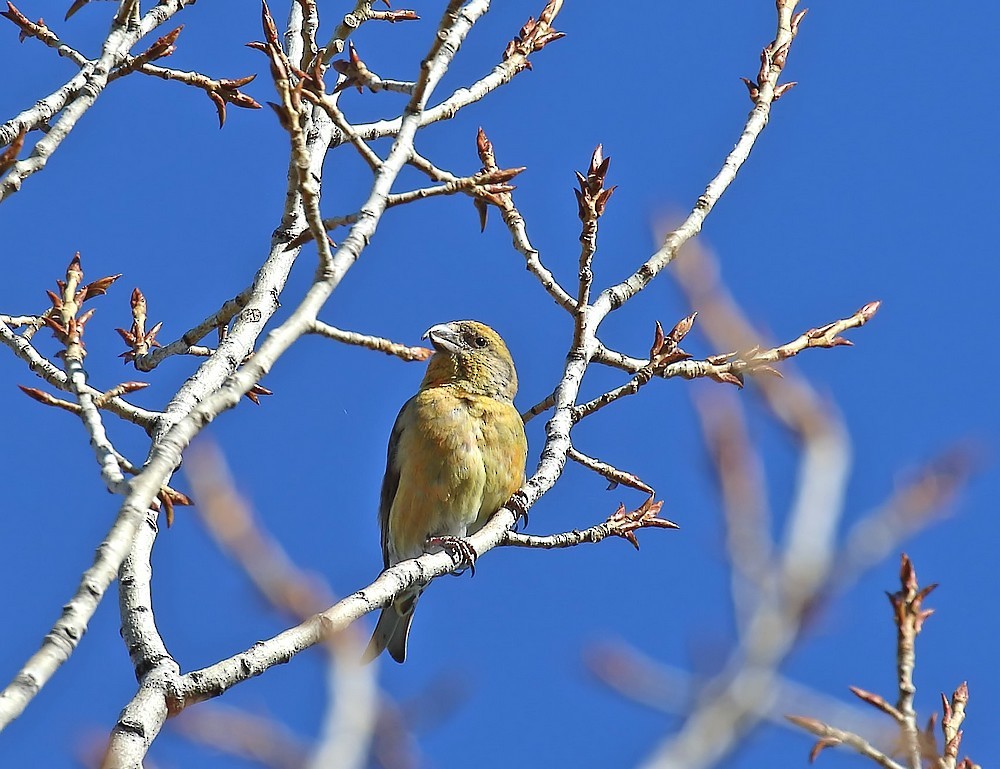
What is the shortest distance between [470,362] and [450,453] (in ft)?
2.95

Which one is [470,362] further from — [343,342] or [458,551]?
[343,342]

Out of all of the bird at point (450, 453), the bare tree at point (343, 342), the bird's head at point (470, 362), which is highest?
the bird's head at point (470, 362)

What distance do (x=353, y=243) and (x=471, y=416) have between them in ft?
14.4

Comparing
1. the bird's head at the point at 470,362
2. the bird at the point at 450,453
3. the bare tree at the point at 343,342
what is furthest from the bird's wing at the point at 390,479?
the bare tree at the point at 343,342

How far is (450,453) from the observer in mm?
7855

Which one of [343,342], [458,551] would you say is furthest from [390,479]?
[343,342]

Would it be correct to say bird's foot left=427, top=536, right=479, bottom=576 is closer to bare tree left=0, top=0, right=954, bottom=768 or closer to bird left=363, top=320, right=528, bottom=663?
bare tree left=0, top=0, right=954, bottom=768

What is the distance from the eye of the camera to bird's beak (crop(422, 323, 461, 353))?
8.59 m

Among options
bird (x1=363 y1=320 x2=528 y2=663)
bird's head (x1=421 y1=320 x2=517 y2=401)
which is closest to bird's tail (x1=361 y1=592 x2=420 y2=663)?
bird (x1=363 y1=320 x2=528 y2=663)

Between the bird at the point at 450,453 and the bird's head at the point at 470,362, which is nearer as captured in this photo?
the bird at the point at 450,453

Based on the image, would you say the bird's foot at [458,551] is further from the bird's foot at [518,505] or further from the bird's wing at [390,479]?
the bird's wing at [390,479]

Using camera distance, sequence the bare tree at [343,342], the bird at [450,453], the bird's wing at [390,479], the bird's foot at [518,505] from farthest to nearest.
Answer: the bird's wing at [390,479], the bird at [450,453], the bird's foot at [518,505], the bare tree at [343,342]

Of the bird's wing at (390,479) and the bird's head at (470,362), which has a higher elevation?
the bird's head at (470,362)

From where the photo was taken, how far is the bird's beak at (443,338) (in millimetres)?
8594
